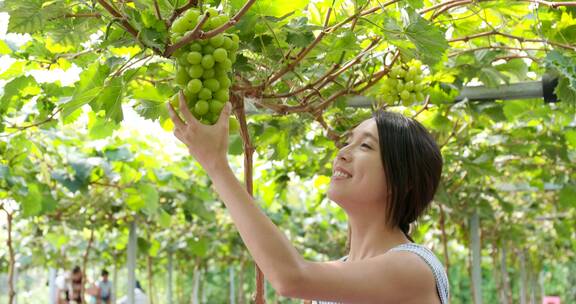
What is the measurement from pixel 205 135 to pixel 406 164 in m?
0.58

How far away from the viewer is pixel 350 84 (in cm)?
257

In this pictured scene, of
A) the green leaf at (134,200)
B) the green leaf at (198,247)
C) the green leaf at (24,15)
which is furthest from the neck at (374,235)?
the green leaf at (198,247)

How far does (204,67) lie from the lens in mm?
1388

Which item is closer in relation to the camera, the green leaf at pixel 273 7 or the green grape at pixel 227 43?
the green grape at pixel 227 43

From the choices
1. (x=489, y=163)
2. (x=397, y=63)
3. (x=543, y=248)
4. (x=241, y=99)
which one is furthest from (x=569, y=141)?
(x=543, y=248)

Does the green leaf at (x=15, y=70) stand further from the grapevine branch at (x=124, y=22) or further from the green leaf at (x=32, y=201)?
the green leaf at (x=32, y=201)

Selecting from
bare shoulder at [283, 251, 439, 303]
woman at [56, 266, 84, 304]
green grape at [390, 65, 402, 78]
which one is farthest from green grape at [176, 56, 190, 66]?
woman at [56, 266, 84, 304]

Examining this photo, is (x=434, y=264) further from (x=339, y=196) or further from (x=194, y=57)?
(x=194, y=57)

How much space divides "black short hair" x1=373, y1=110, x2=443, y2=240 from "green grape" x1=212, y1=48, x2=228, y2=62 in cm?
55

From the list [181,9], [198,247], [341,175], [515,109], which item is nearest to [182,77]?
[181,9]

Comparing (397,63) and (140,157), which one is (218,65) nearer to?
(397,63)

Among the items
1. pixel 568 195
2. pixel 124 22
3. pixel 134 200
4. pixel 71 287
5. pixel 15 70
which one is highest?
pixel 71 287

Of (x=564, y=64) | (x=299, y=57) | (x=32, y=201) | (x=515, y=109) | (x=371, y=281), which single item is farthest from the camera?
(x=32, y=201)

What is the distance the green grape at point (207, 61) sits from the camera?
4.51ft
